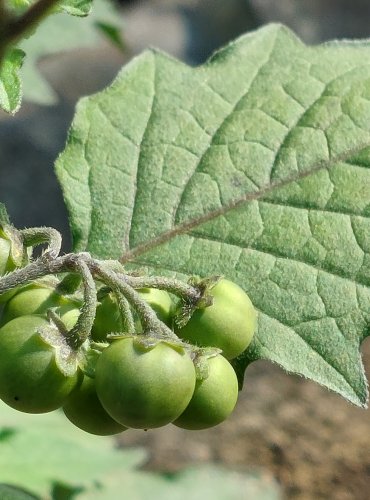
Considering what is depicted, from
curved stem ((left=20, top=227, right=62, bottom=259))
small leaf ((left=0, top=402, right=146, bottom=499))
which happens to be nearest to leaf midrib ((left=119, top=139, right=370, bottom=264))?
curved stem ((left=20, top=227, right=62, bottom=259))

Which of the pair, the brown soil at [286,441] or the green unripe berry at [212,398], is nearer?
the green unripe berry at [212,398]

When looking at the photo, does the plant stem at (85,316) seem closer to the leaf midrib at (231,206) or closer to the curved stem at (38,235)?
the curved stem at (38,235)

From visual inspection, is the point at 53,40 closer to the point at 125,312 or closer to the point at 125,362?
the point at 125,312

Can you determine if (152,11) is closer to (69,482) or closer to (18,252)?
(69,482)

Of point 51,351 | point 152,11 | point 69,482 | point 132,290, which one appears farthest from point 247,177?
point 152,11

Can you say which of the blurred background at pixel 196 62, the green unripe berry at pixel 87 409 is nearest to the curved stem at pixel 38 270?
the green unripe berry at pixel 87 409

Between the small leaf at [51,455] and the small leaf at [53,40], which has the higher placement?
the small leaf at [53,40]

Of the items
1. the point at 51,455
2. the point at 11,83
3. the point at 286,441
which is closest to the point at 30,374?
the point at 11,83

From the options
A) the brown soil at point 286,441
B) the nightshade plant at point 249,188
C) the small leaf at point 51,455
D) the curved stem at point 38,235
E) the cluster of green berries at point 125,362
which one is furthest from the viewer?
the brown soil at point 286,441
